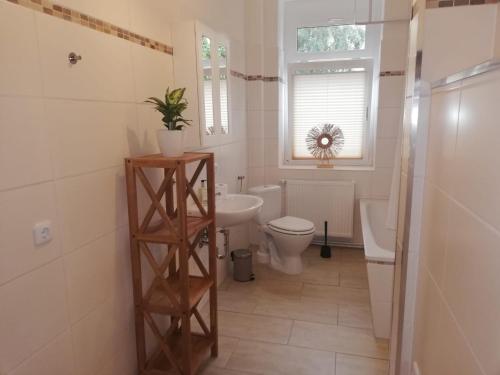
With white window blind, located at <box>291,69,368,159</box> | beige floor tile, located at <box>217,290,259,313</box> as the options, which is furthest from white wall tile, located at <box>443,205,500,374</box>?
white window blind, located at <box>291,69,368,159</box>

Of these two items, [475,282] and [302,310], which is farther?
[302,310]

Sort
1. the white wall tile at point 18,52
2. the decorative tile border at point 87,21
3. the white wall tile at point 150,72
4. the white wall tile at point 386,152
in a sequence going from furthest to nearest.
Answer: the white wall tile at point 386,152 < the white wall tile at point 150,72 < the decorative tile border at point 87,21 < the white wall tile at point 18,52

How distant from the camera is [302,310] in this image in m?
2.70

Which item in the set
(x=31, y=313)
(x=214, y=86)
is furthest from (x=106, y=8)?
(x=31, y=313)

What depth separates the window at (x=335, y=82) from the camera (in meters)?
3.67

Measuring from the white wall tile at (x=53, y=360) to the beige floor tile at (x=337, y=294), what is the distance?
6.20ft

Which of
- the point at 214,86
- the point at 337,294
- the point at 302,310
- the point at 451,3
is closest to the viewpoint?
the point at 451,3

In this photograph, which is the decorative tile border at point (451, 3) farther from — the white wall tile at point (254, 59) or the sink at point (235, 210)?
the white wall tile at point (254, 59)

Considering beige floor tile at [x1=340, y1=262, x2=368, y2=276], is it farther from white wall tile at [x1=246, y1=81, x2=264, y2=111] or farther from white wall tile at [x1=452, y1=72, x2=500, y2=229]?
white wall tile at [x1=452, y1=72, x2=500, y2=229]

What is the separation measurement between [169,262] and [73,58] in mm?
1006

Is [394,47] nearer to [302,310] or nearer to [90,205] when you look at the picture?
[302,310]

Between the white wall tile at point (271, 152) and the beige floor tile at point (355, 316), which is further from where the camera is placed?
the white wall tile at point (271, 152)

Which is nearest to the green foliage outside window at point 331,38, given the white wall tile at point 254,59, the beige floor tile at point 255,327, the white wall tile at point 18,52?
the white wall tile at point 254,59

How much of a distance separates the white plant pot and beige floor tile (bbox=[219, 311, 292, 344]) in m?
1.35
